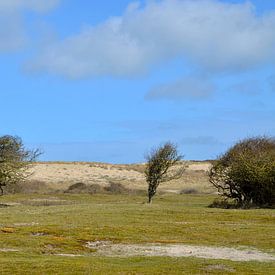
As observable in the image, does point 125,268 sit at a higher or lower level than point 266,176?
lower

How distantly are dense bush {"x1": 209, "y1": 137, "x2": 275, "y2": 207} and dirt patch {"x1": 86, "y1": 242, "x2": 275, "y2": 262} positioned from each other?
125ft

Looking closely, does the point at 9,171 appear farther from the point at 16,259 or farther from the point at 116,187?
the point at 16,259

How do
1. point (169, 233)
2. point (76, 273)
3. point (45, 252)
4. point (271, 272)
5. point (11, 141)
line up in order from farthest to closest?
point (11, 141) → point (169, 233) → point (45, 252) → point (271, 272) → point (76, 273)

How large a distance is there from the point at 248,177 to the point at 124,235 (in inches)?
1399

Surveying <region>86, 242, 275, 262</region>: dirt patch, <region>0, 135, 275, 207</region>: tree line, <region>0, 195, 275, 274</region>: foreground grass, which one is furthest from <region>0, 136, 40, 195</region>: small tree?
<region>86, 242, 275, 262</region>: dirt patch

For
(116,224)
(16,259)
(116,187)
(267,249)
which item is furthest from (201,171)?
(16,259)

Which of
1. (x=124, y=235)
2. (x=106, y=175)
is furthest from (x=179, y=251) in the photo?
(x=106, y=175)

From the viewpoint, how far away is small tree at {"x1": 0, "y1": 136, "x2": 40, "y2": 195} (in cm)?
7661

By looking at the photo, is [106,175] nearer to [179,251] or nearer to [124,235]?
[124,235]

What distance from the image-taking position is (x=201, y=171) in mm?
145250

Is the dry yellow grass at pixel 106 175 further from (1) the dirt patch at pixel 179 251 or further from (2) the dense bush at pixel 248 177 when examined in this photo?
(1) the dirt patch at pixel 179 251

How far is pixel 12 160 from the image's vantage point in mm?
78125

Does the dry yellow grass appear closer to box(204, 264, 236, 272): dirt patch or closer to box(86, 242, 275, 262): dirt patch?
box(86, 242, 275, 262): dirt patch

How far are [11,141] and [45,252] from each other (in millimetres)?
49079
